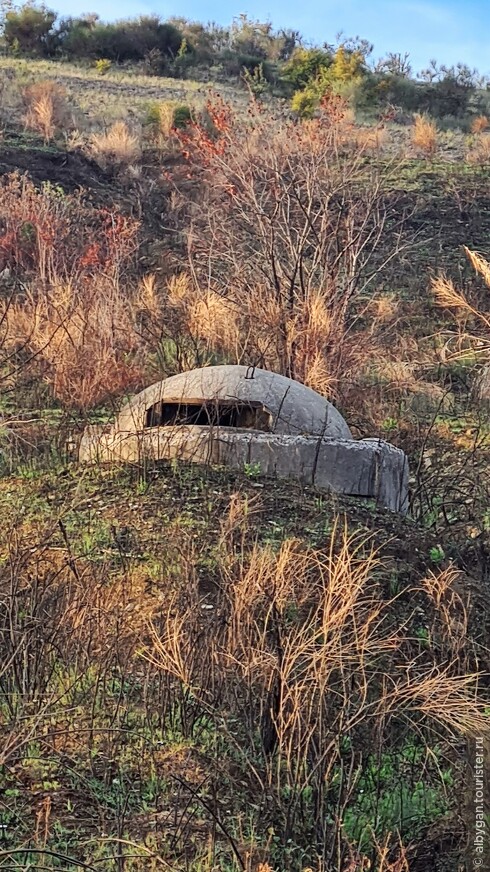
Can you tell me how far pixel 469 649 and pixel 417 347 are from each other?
886 centimetres

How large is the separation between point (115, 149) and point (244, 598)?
677 inches

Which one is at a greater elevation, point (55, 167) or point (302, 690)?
point (55, 167)

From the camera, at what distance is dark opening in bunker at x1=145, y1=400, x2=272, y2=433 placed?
7.48 m

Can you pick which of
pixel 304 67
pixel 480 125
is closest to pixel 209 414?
pixel 480 125

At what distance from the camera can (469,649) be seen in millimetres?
4961

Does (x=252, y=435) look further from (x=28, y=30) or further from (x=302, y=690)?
(x=28, y=30)

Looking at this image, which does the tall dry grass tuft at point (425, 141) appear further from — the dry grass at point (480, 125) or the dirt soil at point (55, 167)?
the dirt soil at point (55, 167)

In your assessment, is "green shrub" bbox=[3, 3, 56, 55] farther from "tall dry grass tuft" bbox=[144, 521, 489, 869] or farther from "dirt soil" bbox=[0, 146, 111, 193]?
"tall dry grass tuft" bbox=[144, 521, 489, 869]

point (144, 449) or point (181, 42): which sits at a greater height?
point (181, 42)

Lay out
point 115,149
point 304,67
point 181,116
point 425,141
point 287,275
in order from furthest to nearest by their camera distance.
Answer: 1. point 304,67
2. point 181,116
3. point 425,141
4. point 115,149
5. point 287,275

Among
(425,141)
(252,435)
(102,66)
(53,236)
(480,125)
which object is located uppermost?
(102,66)

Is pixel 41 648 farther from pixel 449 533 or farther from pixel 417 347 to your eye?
pixel 417 347

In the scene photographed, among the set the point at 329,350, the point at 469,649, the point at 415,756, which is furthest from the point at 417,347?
the point at 415,756

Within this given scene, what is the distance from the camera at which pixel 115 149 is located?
66.0ft
